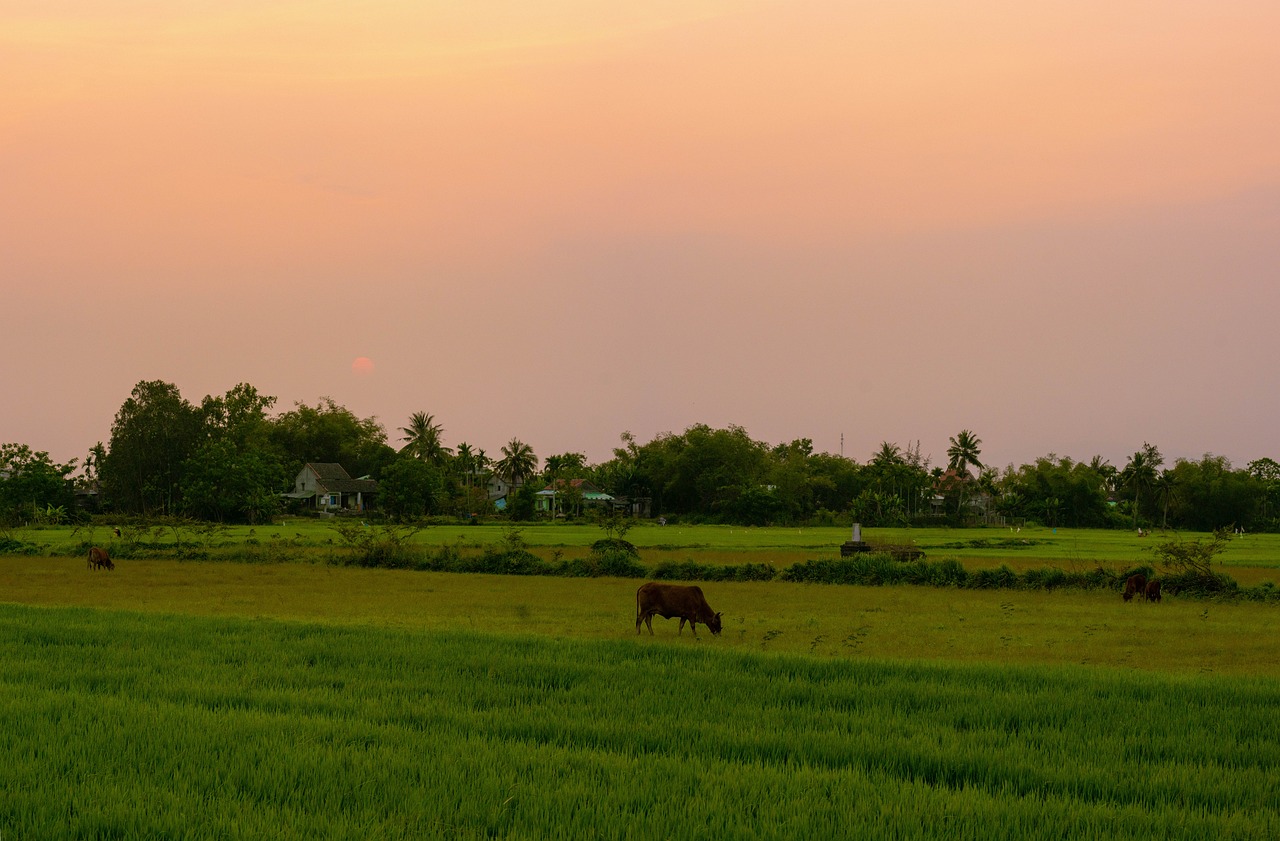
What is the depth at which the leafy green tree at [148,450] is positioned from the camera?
11150 centimetres

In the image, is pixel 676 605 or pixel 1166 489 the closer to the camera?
pixel 676 605

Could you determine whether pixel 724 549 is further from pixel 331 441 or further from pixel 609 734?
pixel 331 441

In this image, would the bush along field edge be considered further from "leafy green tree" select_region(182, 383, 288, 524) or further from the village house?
the village house

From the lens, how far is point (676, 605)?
66.5 ft

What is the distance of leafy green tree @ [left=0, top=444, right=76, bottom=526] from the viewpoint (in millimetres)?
91938

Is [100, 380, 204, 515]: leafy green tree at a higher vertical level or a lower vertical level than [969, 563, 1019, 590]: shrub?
higher

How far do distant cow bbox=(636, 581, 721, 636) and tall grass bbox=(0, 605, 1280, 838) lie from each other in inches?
198

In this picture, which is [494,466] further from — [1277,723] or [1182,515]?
[1277,723]

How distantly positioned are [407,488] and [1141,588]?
83.1 meters

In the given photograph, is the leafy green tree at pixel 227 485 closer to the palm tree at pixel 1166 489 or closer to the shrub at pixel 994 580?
the shrub at pixel 994 580

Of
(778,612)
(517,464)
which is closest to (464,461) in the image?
(517,464)

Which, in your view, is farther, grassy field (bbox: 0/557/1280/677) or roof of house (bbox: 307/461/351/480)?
roof of house (bbox: 307/461/351/480)

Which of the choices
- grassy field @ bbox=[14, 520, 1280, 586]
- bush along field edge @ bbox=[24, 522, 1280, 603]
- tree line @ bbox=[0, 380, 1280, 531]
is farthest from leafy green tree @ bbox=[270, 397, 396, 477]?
bush along field edge @ bbox=[24, 522, 1280, 603]

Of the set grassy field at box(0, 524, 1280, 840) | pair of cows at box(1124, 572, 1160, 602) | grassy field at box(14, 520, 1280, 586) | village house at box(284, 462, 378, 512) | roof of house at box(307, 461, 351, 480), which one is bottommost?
grassy field at box(14, 520, 1280, 586)
